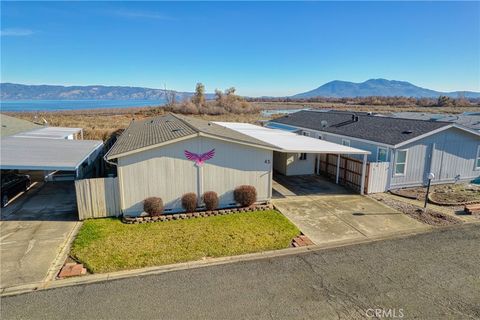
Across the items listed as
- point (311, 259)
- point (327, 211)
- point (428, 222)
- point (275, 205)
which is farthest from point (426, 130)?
point (311, 259)

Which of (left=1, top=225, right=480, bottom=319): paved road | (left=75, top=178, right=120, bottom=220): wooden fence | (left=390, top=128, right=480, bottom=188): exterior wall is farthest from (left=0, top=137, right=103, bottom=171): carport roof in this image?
(left=390, top=128, right=480, bottom=188): exterior wall

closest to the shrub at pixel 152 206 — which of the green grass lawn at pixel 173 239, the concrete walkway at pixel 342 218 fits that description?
the green grass lawn at pixel 173 239

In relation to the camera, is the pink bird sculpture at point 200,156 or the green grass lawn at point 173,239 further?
the pink bird sculpture at point 200,156

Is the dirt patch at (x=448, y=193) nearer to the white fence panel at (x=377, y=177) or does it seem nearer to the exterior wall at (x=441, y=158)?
the exterior wall at (x=441, y=158)

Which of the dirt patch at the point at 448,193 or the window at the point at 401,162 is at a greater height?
the window at the point at 401,162

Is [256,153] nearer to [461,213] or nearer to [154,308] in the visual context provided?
[154,308]

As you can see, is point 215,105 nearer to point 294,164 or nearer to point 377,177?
point 294,164

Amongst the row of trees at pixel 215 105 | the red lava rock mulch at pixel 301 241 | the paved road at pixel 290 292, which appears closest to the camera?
the paved road at pixel 290 292
